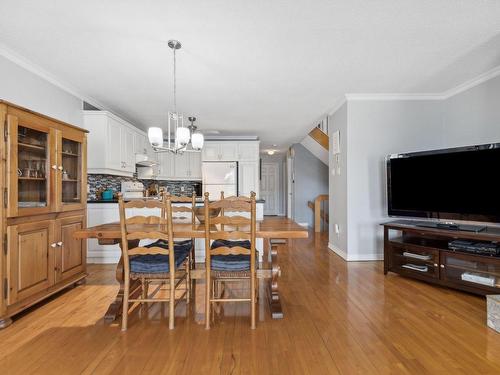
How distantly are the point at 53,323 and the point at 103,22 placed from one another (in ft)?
8.02

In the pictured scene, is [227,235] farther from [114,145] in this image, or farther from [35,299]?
[114,145]

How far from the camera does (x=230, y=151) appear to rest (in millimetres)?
6488

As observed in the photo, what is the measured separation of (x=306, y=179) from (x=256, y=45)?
560 centimetres

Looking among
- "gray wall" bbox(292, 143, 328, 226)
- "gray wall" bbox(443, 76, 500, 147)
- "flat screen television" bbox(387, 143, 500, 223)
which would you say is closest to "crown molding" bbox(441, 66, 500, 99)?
"gray wall" bbox(443, 76, 500, 147)

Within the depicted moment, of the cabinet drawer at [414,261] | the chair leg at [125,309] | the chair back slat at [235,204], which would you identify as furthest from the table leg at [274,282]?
the cabinet drawer at [414,261]

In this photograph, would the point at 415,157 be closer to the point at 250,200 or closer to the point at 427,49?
the point at 427,49

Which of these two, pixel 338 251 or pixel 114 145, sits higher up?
pixel 114 145

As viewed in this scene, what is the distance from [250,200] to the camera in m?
1.98

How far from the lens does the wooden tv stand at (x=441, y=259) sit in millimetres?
2535

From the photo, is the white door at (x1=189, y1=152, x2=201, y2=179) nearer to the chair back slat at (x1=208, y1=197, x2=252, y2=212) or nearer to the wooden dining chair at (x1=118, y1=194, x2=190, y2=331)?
the wooden dining chair at (x1=118, y1=194, x2=190, y2=331)

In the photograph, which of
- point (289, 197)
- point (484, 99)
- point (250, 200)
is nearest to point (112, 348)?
point (250, 200)

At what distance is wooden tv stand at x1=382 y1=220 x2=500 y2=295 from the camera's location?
8.32 ft

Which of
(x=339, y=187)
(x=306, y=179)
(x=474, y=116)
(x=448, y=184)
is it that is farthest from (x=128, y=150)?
(x=474, y=116)

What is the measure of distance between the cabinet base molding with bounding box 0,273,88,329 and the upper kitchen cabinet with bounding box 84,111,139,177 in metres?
1.74
